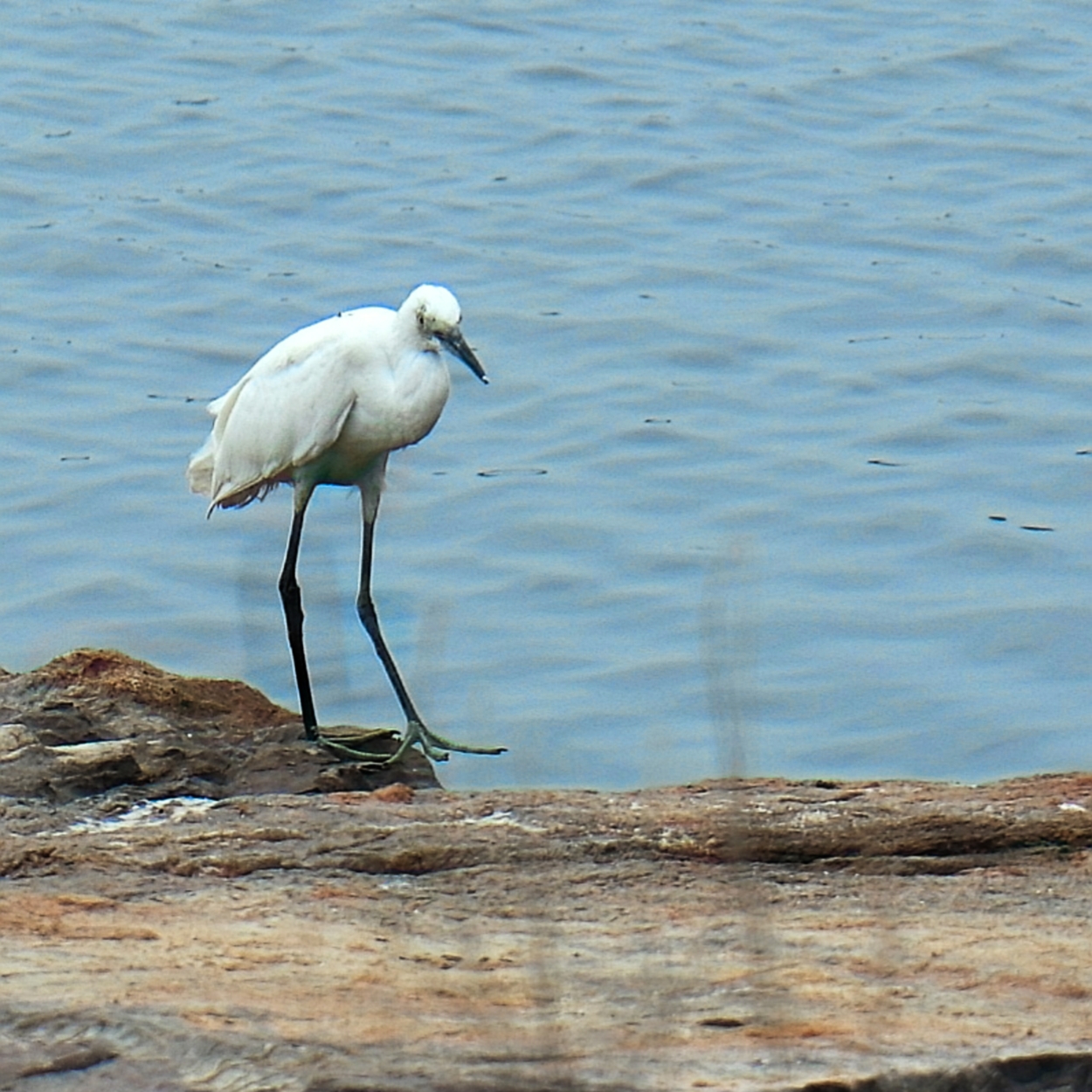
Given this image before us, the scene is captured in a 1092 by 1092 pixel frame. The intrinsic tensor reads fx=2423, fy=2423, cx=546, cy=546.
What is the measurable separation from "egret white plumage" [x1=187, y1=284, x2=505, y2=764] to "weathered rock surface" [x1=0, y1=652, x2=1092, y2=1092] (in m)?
1.40

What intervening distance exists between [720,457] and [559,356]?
1137 millimetres

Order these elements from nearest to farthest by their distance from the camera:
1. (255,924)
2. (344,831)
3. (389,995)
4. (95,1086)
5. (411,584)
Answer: (95,1086) < (389,995) < (255,924) < (344,831) < (411,584)

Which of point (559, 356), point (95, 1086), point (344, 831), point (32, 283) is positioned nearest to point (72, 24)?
point (32, 283)

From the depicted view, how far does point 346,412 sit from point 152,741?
1.22 metres

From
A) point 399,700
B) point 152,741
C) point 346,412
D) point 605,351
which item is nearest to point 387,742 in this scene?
point 399,700

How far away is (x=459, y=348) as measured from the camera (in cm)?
575

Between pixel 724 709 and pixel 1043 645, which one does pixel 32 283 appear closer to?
pixel 1043 645

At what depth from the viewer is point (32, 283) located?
421 inches

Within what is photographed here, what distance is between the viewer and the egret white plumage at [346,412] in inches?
227

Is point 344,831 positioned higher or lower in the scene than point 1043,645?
higher

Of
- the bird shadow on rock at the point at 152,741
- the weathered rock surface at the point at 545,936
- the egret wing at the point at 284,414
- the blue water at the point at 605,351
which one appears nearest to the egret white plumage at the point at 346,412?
the egret wing at the point at 284,414

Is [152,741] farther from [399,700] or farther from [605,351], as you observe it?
[605,351]

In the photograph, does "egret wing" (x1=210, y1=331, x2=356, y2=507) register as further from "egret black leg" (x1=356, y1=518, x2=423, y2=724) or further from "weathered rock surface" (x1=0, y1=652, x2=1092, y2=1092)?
"weathered rock surface" (x1=0, y1=652, x2=1092, y2=1092)

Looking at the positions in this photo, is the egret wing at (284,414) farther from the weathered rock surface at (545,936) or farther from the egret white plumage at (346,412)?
the weathered rock surface at (545,936)
